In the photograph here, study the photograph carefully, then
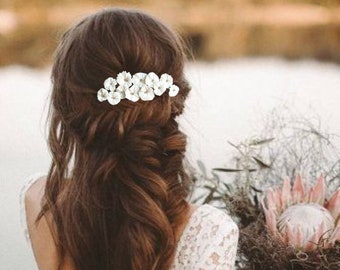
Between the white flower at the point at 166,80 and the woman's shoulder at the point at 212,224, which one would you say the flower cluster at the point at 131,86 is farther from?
the woman's shoulder at the point at 212,224

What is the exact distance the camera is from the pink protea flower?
1.12 m

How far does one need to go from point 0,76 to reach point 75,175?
23.8 inches

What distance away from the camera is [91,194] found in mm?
1037

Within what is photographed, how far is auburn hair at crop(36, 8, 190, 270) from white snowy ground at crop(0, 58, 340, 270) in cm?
53

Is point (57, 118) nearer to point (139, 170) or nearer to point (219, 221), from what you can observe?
point (139, 170)

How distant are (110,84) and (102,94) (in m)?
0.02

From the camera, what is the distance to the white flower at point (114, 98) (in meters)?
0.99

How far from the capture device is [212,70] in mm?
1609

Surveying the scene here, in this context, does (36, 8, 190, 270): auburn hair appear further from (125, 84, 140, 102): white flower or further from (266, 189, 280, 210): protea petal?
(266, 189, 280, 210): protea petal

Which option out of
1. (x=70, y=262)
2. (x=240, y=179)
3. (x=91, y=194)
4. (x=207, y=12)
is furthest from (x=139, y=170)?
(x=207, y=12)

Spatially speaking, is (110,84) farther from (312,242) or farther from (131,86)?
(312,242)

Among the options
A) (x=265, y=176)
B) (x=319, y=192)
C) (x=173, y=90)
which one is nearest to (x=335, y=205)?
(x=319, y=192)

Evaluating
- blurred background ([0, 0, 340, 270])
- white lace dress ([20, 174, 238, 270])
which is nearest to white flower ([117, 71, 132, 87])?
white lace dress ([20, 174, 238, 270])

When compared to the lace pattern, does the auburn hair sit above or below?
above
